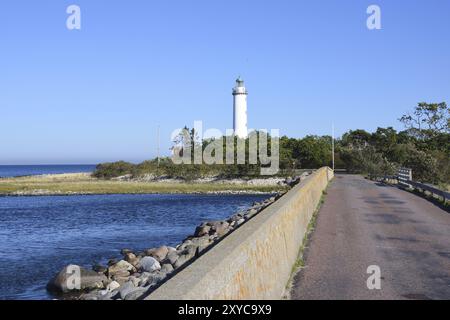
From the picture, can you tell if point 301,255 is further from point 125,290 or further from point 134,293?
point 125,290

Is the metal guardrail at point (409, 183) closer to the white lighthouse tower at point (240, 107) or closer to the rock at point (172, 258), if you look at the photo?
the rock at point (172, 258)

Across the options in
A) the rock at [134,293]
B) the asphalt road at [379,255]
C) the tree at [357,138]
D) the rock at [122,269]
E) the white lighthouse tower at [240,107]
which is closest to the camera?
the asphalt road at [379,255]

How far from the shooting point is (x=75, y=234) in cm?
2728

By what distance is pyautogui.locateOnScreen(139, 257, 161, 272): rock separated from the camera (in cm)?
1462

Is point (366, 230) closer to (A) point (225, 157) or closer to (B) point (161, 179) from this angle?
(A) point (225, 157)

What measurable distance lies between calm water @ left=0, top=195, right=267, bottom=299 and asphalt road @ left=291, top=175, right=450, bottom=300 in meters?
7.97

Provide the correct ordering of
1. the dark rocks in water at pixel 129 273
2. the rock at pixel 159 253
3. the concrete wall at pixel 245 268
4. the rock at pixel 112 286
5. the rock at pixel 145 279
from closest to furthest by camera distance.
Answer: the concrete wall at pixel 245 268 < the rock at pixel 145 279 < the dark rocks in water at pixel 129 273 < the rock at pixel 112 286 < the rock at pixel 159 253

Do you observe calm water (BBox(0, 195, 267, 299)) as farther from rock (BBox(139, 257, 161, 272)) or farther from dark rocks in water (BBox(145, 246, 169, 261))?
rock (BBox(139, 257, 161, 272))

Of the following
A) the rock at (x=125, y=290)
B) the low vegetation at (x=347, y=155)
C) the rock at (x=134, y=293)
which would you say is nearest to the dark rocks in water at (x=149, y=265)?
the rock at (x=125, y=290)

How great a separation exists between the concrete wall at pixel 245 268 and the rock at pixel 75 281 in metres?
6.69

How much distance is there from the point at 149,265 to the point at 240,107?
2852 inches

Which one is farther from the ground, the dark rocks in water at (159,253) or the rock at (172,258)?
the rock at (172,258)

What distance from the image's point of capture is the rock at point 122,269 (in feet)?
50.4
